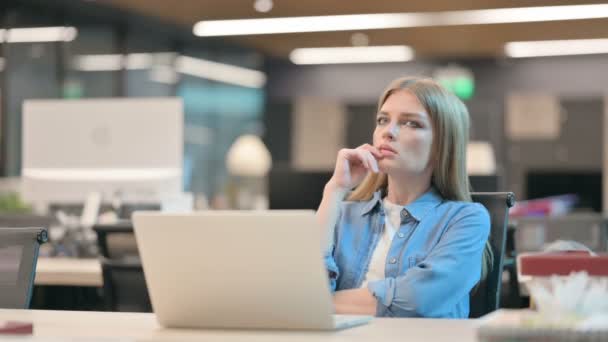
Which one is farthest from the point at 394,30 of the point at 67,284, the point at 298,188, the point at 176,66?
the point at 67,284

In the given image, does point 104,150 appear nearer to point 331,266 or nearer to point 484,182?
point 484,182

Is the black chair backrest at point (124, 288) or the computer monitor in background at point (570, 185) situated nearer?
the black chair backrest at point (124, 288)

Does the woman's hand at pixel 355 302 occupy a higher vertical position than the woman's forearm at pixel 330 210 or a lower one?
lower

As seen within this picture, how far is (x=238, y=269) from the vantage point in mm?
1667

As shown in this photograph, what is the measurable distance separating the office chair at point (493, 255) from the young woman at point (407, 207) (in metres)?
0.23

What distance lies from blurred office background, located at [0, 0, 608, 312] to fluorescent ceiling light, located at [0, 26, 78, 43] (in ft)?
0.07

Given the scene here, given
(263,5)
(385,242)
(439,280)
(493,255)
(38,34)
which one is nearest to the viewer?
(439,280)

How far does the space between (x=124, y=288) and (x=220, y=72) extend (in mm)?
8864

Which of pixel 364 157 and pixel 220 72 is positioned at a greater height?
pixel 220 72

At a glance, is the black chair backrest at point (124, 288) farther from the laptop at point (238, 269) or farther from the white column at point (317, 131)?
the white column at point (317, 131)

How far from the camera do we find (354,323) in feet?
5.84

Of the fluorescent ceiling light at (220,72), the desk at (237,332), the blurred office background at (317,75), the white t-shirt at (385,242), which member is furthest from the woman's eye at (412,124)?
the fluorescent ceiling light at (220,72)

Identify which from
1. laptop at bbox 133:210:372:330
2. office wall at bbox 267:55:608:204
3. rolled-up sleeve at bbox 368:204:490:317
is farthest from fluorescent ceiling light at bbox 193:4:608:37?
laptop at bbox 133:210:372:330

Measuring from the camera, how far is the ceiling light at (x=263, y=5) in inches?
361
